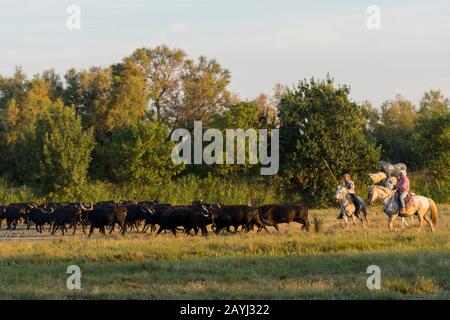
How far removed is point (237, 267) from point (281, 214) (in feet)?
31.9

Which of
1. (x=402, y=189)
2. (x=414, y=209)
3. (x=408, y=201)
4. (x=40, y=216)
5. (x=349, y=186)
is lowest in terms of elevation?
(x=40, y=216)

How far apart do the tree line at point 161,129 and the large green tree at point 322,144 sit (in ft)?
0.20

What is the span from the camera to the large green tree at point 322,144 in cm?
4228

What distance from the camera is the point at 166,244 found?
803 inches

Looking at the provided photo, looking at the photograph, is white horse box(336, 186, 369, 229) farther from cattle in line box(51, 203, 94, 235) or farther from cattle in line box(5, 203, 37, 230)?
cattle in line box(5, 203, 37, 230)

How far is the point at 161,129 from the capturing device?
146 ft

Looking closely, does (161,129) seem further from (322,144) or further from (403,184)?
(403,184)

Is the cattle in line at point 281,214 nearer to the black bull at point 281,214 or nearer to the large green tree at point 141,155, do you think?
the black bull at point 281,214

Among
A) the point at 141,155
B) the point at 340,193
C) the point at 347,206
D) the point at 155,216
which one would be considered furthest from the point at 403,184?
the point at 141,155

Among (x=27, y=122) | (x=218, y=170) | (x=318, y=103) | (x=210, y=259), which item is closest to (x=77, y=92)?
(x=27, y=122)

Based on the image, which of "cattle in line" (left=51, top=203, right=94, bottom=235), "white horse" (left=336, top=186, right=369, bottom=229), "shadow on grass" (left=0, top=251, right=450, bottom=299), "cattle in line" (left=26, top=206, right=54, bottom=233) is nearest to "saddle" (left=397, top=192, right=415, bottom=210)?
"white horse" (left=336, top=186, right=369, bottom=229)

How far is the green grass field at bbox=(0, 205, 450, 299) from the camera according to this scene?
13125 mm

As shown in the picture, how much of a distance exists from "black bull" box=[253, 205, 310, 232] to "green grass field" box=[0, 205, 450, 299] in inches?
105

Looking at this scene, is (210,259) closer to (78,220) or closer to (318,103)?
(78,220)
